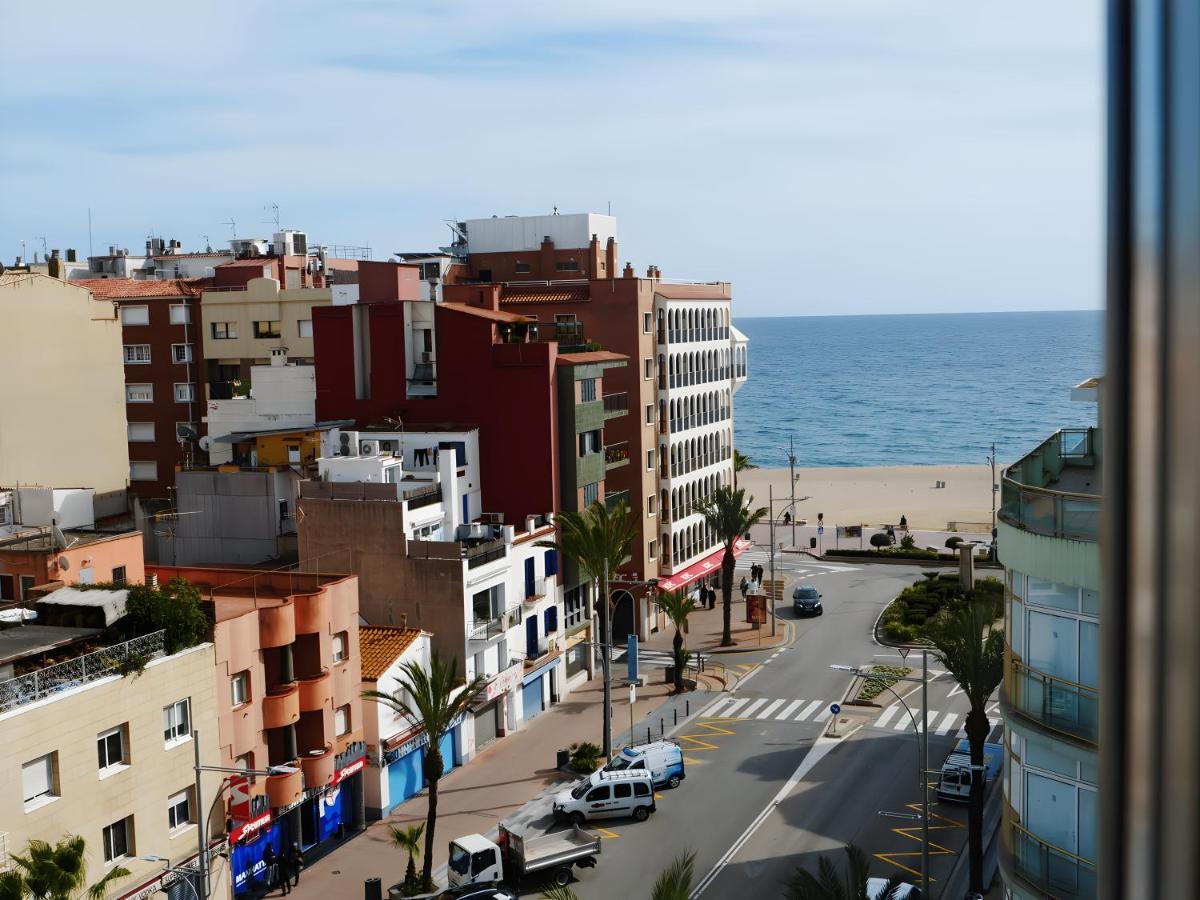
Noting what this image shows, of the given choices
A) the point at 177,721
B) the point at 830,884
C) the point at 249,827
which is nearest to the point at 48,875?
the point at 177,721

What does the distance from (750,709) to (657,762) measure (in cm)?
911

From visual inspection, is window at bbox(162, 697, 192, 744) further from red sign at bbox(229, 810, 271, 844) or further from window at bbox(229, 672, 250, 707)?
red sign at bbox(229, 810, 271, 844)

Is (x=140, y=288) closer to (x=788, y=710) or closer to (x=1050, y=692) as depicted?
(x=788, y=710)

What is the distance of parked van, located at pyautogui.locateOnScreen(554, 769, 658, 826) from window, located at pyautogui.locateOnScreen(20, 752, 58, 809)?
52.4 feet

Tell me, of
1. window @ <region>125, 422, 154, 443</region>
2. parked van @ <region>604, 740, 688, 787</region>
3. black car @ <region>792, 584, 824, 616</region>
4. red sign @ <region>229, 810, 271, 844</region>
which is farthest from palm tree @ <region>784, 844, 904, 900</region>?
window @ <region>125, 422, 154, 443</region>

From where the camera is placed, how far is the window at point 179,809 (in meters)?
31.4

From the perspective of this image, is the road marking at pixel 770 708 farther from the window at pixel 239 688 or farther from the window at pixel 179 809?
the window at pixel 179 809

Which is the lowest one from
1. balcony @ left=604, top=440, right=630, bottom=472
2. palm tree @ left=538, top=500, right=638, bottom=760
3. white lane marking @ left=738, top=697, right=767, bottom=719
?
white lane marking @ left=738, top=697, right=767, bottom=719

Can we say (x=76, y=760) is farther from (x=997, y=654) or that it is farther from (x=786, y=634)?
(x=786, y=634)

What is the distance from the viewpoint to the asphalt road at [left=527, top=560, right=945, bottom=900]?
35719 millimetres

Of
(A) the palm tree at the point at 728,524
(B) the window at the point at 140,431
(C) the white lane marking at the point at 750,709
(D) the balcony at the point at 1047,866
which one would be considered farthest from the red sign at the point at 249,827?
(B) the window at the point at 140,431

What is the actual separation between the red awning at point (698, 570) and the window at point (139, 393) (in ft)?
92.5

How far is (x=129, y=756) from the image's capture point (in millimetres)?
29719

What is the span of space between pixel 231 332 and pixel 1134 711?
228 feet
